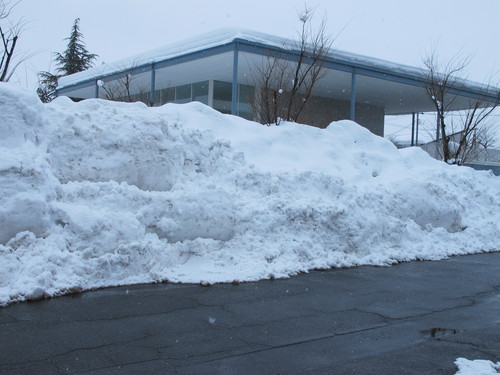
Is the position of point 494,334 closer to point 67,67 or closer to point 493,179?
point 493,179

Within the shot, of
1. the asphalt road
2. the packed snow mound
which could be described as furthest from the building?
the asphalt road

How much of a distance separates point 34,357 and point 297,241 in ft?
16.6

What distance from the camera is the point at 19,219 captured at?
6.32 m

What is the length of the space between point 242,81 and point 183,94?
392cm

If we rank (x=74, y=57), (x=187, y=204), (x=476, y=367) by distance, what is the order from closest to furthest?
1. (x=476, y=367)
2. (x=187, y=204)
3. (x=74, y=57)

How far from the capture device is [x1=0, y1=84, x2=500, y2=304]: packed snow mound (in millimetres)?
6465

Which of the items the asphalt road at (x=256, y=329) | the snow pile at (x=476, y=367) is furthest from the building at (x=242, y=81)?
the snow pile at (x=476, y=367)

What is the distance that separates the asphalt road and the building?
35.2ft

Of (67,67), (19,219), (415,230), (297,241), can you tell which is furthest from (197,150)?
(67,67)

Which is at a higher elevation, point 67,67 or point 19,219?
point 67,67

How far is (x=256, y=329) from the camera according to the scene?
4957mm

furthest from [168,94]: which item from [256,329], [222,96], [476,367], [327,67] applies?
[476,367]

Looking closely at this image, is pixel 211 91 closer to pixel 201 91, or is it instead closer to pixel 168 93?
pixel 201 91

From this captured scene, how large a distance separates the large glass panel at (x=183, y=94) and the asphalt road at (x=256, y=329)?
1795 cm
